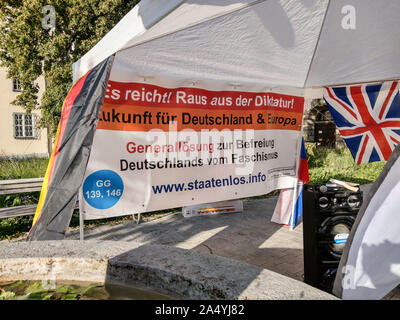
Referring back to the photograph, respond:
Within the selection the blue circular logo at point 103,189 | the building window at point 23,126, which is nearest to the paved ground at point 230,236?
the blue circular logo at point 103,189

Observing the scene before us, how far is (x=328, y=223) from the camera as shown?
323 cm

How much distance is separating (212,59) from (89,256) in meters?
2.92

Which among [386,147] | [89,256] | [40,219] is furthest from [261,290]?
[386,147]

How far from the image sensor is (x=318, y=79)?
5.30m

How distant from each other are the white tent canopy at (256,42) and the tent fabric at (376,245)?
78.9 inches

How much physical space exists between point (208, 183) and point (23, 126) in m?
23.9

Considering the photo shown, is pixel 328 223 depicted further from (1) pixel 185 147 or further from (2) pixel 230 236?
(2) pixel 230 236

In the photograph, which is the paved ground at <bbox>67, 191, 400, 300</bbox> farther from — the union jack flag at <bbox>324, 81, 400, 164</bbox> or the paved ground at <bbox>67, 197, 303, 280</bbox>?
the union jack flag at <bbox>324, 81, 400, 164</bbox>

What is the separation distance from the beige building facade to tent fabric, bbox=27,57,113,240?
2141cm

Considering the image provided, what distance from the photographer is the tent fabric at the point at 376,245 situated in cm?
192

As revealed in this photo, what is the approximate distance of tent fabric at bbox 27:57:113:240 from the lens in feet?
8.70

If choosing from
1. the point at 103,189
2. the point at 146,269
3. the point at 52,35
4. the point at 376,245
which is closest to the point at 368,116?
the point at 376,245

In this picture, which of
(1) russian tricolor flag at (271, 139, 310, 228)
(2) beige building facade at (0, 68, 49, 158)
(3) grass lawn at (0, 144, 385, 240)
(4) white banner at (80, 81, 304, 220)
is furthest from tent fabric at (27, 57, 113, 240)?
(2) beige building facade at (0, 68, 49, 158)
